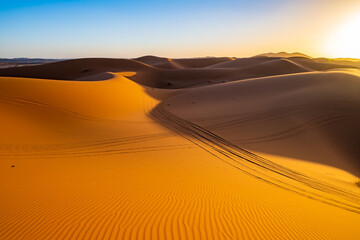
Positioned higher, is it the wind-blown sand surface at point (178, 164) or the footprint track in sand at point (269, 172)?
the wind-blown sand surface at point (178, 164)

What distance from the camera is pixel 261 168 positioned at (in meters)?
7.12

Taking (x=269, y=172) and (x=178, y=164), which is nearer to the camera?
(x=269, y=172)

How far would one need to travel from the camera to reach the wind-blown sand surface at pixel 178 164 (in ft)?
12.4

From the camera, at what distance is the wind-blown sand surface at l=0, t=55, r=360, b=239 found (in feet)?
12.4

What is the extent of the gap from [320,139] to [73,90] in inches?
572

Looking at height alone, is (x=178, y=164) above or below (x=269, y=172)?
above

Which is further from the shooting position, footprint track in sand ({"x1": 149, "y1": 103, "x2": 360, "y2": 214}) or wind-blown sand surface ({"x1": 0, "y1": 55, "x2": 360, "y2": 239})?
footprint track in sand ({"x1": 149, "y1": 103, "x2": 360, "y2": 214})

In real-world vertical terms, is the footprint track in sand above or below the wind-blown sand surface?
below

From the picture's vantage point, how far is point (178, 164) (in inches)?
275

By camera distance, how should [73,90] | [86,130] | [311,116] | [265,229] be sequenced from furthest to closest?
[73,90]
[311,116]
[86,130]
[265,229]

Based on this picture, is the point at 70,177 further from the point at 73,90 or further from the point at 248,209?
the point at 73,90

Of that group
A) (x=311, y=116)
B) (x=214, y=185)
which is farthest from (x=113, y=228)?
(x=311, y=116)

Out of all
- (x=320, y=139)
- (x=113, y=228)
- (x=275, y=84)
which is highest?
(x=275, y=84)

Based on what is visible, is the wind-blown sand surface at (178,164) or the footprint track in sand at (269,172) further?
the footprint track in sand at (269,172)
